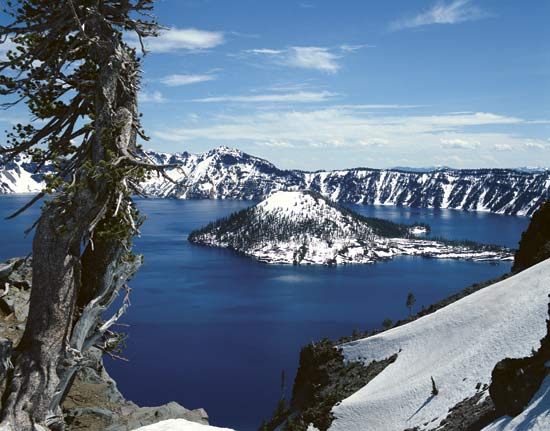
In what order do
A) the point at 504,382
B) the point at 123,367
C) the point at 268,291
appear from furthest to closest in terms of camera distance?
1. the point at 268,291
2. the point at 123,367
3. the point at 504,382

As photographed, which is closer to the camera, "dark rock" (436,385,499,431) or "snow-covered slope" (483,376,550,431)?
"snow-covered slope" (483,376,550,431)

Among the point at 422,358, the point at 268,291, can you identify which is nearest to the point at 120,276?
the point at 422,358

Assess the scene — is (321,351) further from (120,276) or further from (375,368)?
(120,276)

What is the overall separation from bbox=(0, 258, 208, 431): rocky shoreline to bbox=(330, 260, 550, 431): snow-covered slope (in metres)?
21.0

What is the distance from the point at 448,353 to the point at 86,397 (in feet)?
135

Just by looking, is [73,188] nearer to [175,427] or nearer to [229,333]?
[175,427]

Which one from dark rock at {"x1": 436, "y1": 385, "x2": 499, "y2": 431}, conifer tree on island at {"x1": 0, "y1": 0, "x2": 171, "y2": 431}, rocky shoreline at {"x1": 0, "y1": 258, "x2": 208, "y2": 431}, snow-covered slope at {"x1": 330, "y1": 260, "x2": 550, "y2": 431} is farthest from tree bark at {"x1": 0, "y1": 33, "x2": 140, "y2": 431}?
dark rock at {"x1": 436, "y1": 385, "x2": 499, "y2": 431}

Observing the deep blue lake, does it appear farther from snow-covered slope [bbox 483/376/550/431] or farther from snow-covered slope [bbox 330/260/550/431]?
snow-covered slope [bbox 483/376/550/431]

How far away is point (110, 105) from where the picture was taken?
11523mm

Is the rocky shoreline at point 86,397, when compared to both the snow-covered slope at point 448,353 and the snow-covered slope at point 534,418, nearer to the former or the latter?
the snow-covered slope at point 534,418

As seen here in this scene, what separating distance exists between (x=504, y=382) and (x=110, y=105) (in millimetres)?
28080

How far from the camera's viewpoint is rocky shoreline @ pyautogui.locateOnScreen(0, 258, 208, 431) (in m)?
13.9

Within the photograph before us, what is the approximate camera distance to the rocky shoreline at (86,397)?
45.5 feet

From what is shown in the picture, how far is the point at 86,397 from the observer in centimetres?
1515
